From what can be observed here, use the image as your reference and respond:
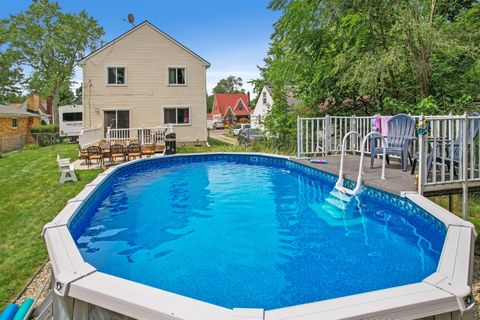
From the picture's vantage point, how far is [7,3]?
32.0 meters

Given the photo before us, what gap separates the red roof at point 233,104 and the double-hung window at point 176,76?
34596 millimetres

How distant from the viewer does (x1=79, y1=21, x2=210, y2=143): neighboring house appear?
62.7 ft

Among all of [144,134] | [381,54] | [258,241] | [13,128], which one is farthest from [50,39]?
[258,241]

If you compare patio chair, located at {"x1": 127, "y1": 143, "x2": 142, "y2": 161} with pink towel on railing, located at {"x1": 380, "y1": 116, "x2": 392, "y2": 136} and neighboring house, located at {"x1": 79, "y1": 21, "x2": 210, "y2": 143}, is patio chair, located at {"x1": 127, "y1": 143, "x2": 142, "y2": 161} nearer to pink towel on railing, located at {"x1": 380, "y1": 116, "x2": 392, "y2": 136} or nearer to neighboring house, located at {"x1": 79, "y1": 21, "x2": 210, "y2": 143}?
neighboring house, located at {"x1": 79, "y1": 21, "x2": 210, "y2": 143}

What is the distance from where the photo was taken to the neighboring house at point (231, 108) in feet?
180

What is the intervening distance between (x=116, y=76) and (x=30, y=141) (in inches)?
442

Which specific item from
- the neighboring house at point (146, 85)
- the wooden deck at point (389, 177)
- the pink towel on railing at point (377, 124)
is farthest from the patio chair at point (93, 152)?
the pink towel on railing at point (377, 124)

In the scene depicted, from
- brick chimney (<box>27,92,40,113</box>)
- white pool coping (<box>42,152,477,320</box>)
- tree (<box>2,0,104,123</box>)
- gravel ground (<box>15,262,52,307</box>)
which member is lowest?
gravel ground (<box>15,262,52,307</box>)

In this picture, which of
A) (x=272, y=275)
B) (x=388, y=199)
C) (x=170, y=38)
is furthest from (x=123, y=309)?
(x=170, y=38)

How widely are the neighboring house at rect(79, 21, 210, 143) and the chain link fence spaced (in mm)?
6704

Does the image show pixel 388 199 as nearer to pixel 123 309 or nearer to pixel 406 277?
pixel 406 277

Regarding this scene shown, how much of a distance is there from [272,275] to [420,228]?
8.37ft

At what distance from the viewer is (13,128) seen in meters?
25.8

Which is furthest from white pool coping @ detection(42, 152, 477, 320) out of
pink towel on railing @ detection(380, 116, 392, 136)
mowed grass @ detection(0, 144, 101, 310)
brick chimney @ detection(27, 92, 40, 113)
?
brick chimney @ detection(27, 92, 40, 113)
